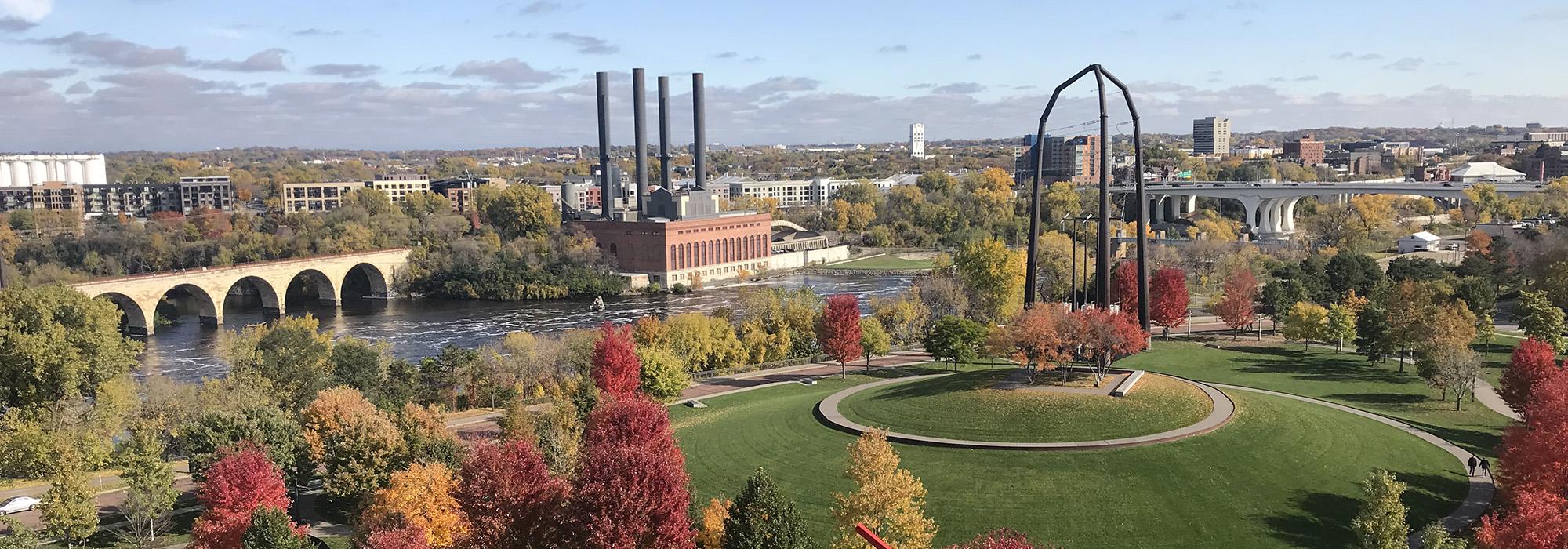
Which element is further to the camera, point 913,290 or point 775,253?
point 775,253

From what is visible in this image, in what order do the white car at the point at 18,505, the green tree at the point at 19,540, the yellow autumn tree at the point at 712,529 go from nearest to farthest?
the green tree at the point at 19,540 → the yellow autumn tree at the point at 712,529 → the white car at the point at 18,505

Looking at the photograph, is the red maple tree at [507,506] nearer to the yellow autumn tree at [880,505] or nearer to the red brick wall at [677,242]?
the yellow autumn tree at [880,505]

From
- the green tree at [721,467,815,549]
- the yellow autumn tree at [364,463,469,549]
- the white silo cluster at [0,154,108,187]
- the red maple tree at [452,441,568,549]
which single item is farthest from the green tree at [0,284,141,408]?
the white silo cluster at [0,154,108,187]

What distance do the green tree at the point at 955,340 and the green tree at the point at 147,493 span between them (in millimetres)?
33059

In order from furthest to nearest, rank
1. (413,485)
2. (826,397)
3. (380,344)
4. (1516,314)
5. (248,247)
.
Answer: (248,247), (1516,314), (380,344), (826,397), (413,485)

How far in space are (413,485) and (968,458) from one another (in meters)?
16.7

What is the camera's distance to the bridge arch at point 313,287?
100m

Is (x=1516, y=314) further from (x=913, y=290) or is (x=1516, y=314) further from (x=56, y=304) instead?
(x=56, y=304)

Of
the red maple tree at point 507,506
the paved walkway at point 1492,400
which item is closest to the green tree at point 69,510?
the red maple tree at point 507,506

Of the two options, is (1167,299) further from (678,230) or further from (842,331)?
(678,230)

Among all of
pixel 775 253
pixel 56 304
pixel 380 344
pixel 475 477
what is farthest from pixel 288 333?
pixel 775 253

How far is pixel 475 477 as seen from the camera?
25953 millimetres

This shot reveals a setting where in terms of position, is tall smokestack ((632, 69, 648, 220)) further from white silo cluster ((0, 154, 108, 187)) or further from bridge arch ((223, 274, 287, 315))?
white silo cluster ((0, 154, 108, 187))

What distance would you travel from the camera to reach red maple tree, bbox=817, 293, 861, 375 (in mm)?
55000
